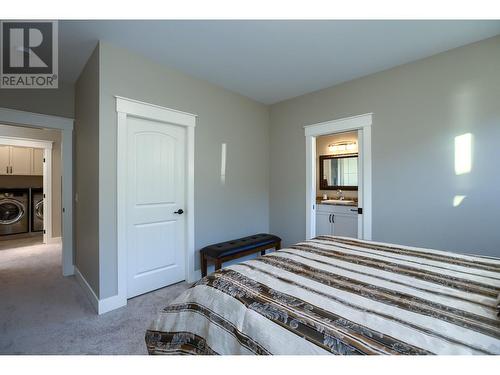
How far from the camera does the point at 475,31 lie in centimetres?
204

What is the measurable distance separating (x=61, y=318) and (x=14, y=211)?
448 centimetres

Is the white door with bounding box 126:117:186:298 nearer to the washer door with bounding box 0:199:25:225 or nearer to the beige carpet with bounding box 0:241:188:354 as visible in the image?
the beige carpet with bounding box 0:241:188:354

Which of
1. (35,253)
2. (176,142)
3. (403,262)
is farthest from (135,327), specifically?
(35,253)

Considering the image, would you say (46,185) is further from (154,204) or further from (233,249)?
(233,249)

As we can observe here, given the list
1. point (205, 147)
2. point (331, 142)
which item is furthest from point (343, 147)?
point (205, 147)

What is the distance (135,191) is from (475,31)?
347 centimetres

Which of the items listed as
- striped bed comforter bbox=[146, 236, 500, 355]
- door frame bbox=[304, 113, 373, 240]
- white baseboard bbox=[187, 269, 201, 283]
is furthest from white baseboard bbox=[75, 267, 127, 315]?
door frame bbox=[304, 113, 373, 240]

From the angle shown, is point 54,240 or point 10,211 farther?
point 10,211

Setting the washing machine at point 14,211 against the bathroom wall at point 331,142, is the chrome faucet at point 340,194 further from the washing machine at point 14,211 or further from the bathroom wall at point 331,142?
the washing machine at point 14,211

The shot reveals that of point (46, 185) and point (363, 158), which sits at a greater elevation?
point (363, 158)

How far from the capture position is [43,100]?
2.82m

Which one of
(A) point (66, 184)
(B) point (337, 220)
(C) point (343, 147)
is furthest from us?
(C) point (343, 147)

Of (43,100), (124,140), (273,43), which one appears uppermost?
(273,43)
